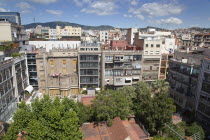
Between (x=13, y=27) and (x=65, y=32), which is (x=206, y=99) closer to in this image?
(x=13, y=27)

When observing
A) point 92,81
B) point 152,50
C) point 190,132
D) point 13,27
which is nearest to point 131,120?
point 190,132

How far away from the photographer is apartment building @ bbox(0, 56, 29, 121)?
36.0 metres

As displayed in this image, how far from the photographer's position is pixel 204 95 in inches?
1414

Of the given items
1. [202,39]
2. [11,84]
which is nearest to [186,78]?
[11,84]

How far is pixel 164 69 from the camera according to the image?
2354 inches

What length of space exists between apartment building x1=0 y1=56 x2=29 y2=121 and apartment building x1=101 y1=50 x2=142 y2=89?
1059 inches

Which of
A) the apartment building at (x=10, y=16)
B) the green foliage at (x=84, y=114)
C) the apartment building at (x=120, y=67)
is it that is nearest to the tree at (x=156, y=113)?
the green foliage at (x=84, y=114)

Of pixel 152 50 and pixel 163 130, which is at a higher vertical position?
pixel 152 50

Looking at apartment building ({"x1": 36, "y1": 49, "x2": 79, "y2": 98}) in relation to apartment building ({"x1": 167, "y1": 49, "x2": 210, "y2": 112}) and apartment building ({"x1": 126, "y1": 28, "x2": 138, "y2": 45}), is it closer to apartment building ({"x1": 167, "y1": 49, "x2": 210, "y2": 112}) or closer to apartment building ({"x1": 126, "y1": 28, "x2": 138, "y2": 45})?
apartment building ({"x1": 167, "y1": 49, "x2": 210, "y2": 112})

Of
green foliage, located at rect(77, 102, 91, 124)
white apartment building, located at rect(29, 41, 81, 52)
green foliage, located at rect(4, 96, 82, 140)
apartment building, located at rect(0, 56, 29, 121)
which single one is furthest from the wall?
green foliage, located at rect(77, 102, 91, 124)

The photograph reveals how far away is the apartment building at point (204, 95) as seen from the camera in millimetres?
34969

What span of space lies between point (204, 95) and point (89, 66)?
35239 mm

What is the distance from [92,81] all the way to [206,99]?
35.3 m

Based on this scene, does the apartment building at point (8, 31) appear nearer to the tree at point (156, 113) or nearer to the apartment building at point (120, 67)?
the apartment building at point (120, 67)
